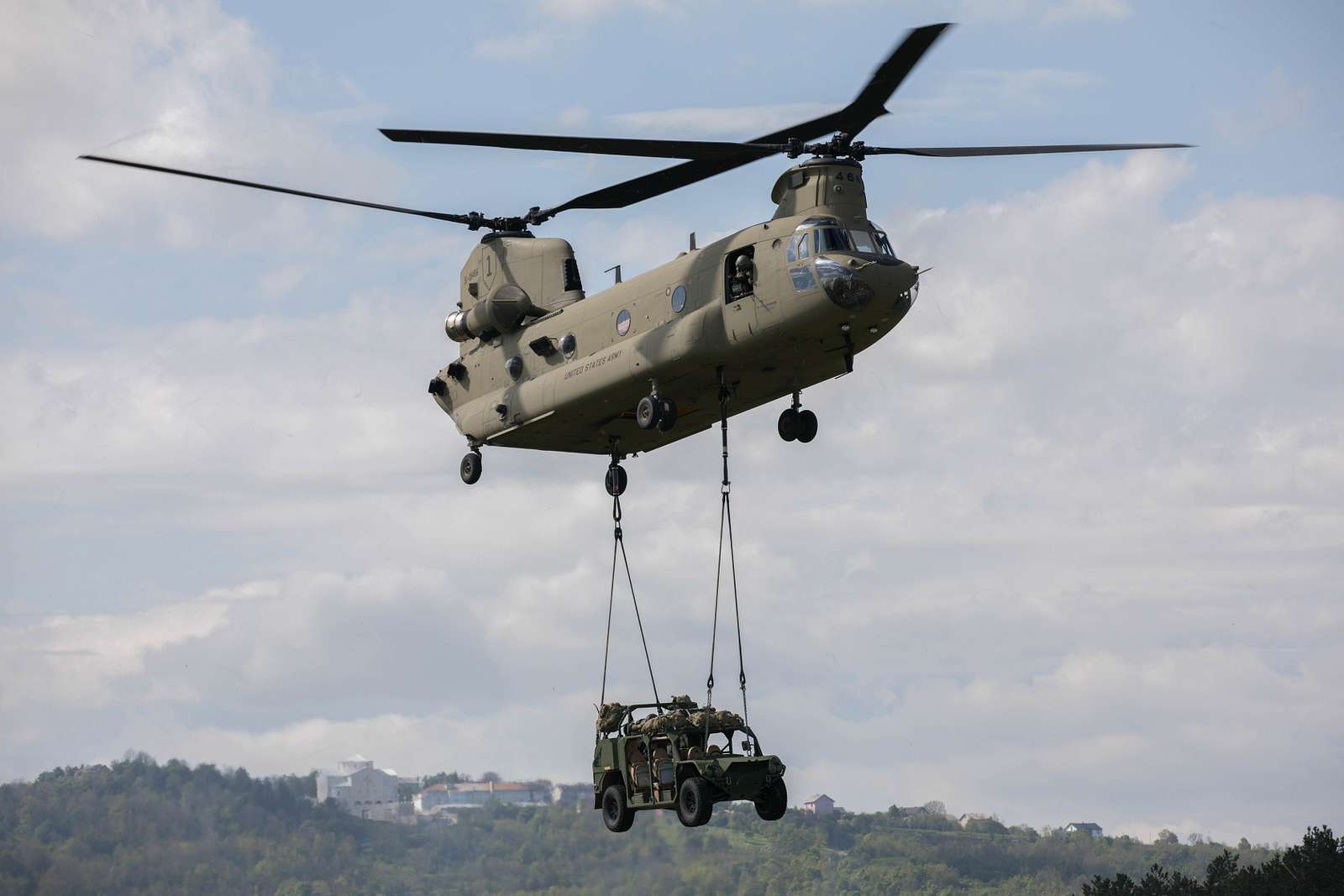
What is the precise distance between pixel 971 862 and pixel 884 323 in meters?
133

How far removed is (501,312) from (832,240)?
937 cm

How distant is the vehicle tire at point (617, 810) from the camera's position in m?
31.6

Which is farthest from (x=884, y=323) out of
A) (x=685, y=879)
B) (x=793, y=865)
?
(x=793, y=865)

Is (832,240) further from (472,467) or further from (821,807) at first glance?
(821,807)

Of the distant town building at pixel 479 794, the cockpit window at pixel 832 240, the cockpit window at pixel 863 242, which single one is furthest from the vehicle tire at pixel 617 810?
the distant town building at pixel 479 794

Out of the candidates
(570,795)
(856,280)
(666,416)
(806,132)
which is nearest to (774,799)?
(666,416)

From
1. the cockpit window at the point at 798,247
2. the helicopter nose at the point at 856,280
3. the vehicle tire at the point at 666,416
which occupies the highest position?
the cockpit window at the point at 798,247

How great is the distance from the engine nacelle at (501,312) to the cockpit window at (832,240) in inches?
352

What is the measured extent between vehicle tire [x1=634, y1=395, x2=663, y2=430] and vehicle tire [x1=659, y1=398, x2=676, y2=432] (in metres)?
0.03

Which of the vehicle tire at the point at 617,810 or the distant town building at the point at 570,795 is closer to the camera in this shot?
the vehicle tire at the point at 617,810

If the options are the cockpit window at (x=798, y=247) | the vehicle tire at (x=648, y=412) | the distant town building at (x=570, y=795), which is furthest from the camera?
the distant town building at (x=570, y=795)

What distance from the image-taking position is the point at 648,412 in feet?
109

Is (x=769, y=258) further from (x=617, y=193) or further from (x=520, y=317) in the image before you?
(x=520, y=317)

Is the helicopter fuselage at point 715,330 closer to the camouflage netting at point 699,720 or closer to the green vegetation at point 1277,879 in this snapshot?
the camouflage netting at point 699,720
